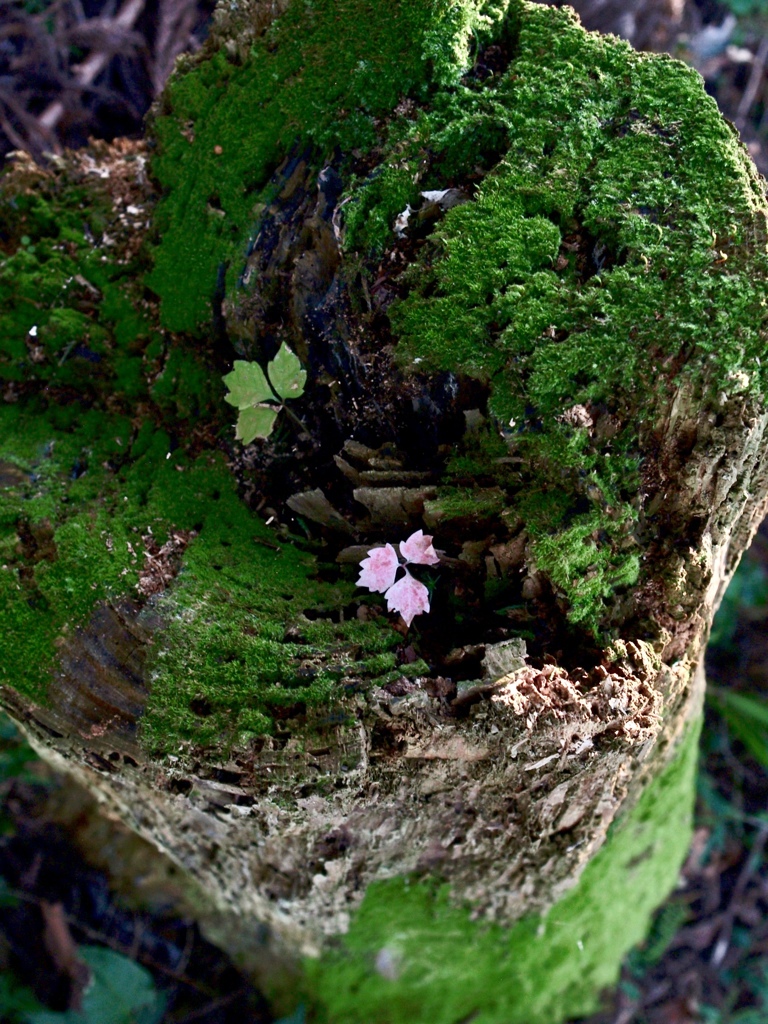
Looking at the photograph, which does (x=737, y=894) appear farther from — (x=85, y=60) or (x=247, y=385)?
(x=85, y=60)

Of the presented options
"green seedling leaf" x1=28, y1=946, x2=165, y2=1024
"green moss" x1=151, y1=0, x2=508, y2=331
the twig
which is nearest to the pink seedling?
"green moss" x1=151, y1=0, x2=508, y2=331

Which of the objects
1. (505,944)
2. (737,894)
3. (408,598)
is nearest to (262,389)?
(408,598)

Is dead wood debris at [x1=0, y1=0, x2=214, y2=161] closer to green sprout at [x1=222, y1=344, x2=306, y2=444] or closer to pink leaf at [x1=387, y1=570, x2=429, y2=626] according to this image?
green sprout at [x1=222, y1=344, x2=306, y2=444]

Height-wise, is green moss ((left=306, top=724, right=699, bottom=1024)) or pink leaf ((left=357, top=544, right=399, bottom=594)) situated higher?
pink leaf ((left=357, top=544, right=399, bottom=594))

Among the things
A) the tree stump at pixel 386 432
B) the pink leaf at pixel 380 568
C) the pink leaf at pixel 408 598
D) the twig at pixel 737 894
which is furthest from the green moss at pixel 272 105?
the twig at pixel 737 894

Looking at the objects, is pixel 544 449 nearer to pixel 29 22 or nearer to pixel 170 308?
pixel 170 308

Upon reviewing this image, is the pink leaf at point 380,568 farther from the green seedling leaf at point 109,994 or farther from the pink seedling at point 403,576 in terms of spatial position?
the green seedling leaf at point 109,994

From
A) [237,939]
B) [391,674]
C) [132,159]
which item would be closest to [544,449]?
[391,674]
